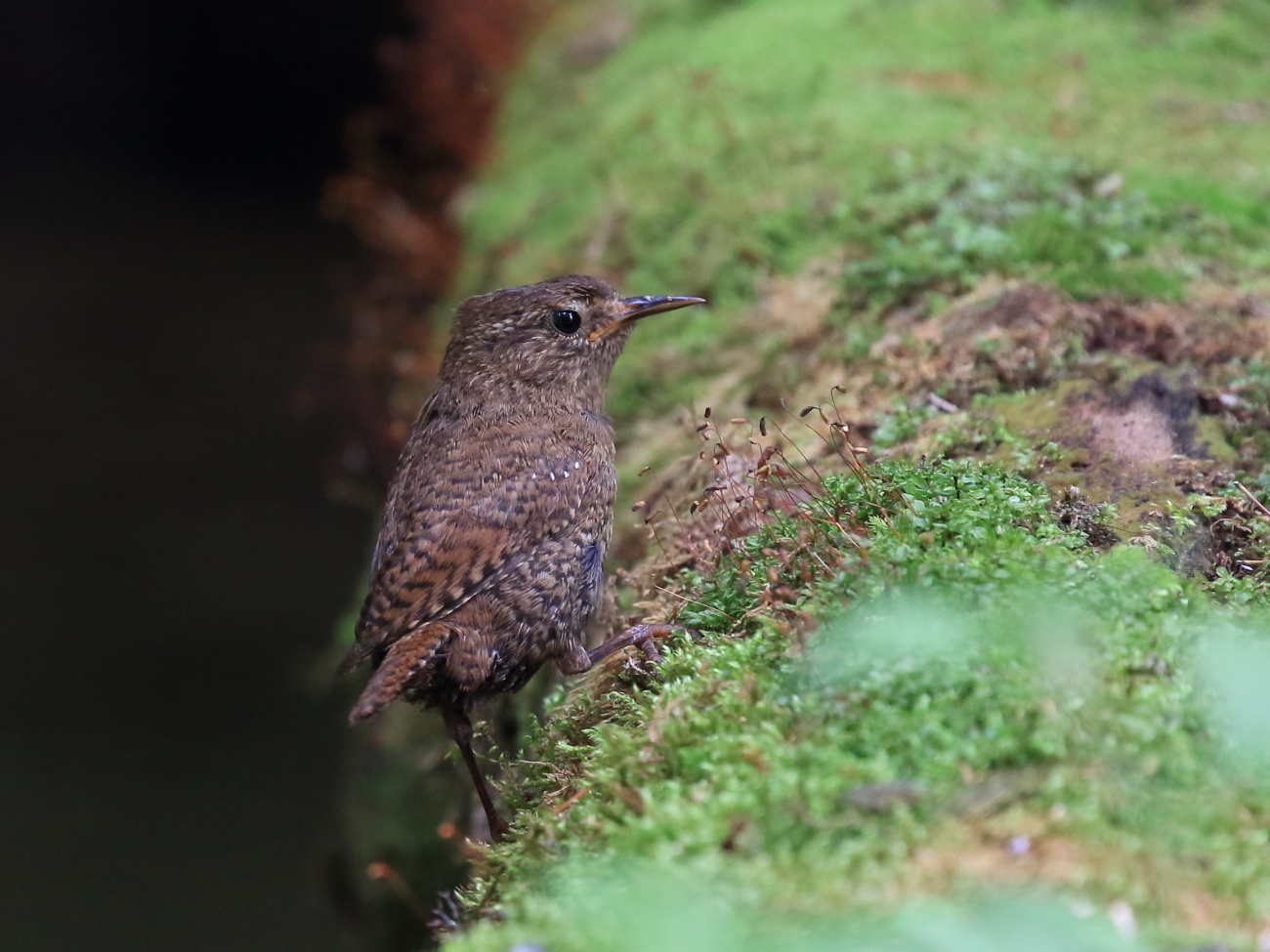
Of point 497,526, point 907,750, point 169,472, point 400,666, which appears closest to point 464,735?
point 400,666

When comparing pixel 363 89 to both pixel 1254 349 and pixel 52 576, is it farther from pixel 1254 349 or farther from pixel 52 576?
pixel 1254 349

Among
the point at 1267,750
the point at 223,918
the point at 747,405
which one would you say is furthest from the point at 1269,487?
the point at 223,918

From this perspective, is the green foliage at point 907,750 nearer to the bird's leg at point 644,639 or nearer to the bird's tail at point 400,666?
the bird's leg at point 644,639

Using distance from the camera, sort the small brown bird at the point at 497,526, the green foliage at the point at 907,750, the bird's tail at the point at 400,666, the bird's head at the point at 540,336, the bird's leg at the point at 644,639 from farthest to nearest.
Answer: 1. the bird's head at the point at 540,336
2. the small brown bird at the point at 497,526
3. the bird's leg at the point at 644,639
4. the bird's tail at the point at 400,666
5. the green foliage at the point at 907,750

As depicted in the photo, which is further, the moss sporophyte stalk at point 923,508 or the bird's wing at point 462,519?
the bird's wing at point 462,519

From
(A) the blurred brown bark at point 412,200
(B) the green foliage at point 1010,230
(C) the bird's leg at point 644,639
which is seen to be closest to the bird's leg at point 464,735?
(C) the bird's leg at point 644,639

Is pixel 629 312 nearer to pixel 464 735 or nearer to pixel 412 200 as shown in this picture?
pixel 464 735
